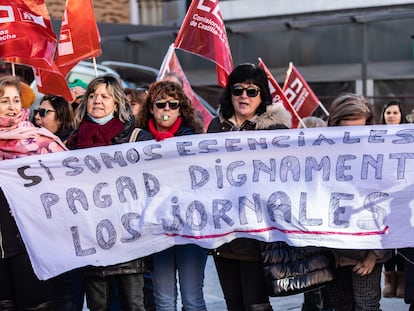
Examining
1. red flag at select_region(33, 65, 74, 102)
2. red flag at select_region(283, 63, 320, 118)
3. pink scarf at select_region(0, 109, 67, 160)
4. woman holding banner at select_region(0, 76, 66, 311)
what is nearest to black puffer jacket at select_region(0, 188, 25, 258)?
woman holding banner at select_region(0, 76, 66, 311)

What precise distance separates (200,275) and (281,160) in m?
0.80

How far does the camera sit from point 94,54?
7340 mm

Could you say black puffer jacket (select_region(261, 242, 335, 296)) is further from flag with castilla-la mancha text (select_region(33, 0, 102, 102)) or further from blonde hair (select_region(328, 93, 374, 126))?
flag with castilla-la mancha text (select_region(33, 0, 102, 102))

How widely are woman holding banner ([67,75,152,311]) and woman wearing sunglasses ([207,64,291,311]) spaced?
47 centimetres

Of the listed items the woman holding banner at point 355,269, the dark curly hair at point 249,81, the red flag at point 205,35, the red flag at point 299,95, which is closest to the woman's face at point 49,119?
the red flag at point 205,35

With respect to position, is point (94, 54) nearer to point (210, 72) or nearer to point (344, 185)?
point (344, 185)

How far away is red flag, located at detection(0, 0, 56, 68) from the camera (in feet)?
21.5

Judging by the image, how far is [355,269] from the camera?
5441 millimetres

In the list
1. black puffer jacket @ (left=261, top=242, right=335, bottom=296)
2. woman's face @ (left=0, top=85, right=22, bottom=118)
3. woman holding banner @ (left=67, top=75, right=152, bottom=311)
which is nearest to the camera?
black puffer jacket @ (left=261, top=242, right=335, bottom=296)

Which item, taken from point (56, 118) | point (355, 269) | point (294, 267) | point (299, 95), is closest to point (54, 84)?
point (56, 118)

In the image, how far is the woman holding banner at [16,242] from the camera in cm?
550

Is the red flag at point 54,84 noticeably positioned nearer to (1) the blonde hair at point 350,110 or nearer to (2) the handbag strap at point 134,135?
(2) the handbag strap at point 134,135

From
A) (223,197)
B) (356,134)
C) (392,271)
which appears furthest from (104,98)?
(392,271)

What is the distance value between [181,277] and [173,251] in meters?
0.16
